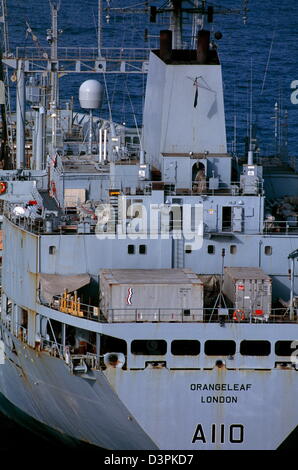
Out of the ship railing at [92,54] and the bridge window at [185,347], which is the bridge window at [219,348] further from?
the ship railing at [92,54]

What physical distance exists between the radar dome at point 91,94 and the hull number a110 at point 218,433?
858 inches

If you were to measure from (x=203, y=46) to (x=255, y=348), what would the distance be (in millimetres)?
11178

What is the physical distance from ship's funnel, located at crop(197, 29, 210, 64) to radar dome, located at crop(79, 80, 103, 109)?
11908 millimetres

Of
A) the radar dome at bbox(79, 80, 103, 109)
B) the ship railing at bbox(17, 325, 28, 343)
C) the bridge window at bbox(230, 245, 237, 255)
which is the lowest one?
the ship railing at bbox(17, 325, 28, 343)

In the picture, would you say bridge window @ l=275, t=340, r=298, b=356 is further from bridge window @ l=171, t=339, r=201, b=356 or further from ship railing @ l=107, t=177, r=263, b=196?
ship railing @ l=107, t=177, r=263, b=196

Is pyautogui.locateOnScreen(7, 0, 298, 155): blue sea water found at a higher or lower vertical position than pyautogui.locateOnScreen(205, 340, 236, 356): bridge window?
higher

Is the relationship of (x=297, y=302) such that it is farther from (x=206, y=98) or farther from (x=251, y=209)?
(x=206, y=98)

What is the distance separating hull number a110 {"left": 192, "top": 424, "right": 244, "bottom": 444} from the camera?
40.7 m

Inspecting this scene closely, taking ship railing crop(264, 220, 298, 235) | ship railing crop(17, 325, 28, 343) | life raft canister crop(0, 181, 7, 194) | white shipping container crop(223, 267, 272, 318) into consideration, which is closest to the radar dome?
life raft canister crop(0, 181, 7, 194)

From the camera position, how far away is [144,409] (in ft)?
133

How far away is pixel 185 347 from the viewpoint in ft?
138

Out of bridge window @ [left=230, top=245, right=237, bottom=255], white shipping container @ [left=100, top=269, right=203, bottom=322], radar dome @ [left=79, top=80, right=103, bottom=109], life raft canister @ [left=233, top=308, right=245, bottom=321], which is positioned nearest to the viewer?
white shipping container @ [left=100, top=269, right=203, bottom=322]

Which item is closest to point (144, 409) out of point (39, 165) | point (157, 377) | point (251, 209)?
point (157, 377)

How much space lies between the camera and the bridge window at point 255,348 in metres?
42.0
